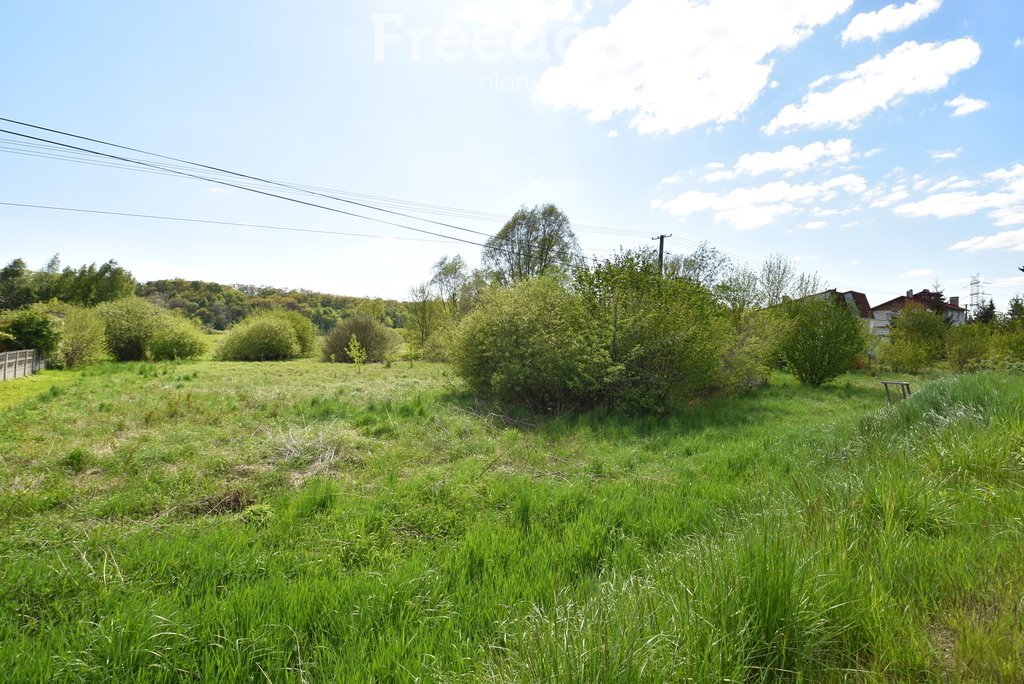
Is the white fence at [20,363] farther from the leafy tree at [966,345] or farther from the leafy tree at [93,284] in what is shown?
the leafy tree at [966,345]

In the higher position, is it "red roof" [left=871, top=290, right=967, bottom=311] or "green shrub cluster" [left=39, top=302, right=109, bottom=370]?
"red roof" [left=871, top=290, right=967, bottom=311]

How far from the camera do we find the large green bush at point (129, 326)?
25.7 metres

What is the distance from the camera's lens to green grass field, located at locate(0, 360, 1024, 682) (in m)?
2.13

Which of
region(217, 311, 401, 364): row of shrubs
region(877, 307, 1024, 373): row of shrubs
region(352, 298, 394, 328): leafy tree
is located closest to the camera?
region(877, 307, 1024, 373): row of shrubs

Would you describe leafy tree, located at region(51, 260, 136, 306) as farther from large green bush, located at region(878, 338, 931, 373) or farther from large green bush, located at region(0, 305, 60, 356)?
large green bush, located at region(878, 338, 931, 373)

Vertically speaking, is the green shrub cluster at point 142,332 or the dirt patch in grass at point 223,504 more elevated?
the green shrub cluster at point 142,332

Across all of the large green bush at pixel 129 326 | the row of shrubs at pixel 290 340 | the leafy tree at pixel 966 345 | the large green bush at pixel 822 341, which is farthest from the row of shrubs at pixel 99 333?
the leafy tree at pixel 966 345

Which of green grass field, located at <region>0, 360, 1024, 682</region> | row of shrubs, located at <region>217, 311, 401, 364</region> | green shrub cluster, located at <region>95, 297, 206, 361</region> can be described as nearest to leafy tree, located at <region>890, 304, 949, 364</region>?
green grass field, located at <region>0, 360, 1024, 682</region>

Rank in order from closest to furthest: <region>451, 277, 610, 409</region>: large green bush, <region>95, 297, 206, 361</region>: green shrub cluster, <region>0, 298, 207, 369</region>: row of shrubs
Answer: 1. <region>451, 277, 610, 409</region>: large green bush
2. <region>0, 298, 207, 369</region>: row of shrubs
3. <region>95, 297, 206, 361</region>: green shrub cluster

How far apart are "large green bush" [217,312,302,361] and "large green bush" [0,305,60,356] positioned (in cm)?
1342

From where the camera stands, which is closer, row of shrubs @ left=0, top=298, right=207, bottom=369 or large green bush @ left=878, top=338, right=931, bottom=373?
row of shrubs @ left=0, top=298, right=207, bottom=369

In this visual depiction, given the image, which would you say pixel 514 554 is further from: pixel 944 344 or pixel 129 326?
pixel 944 344

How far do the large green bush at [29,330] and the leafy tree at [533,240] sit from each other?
2280 centimetres

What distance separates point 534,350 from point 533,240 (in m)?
20.7
